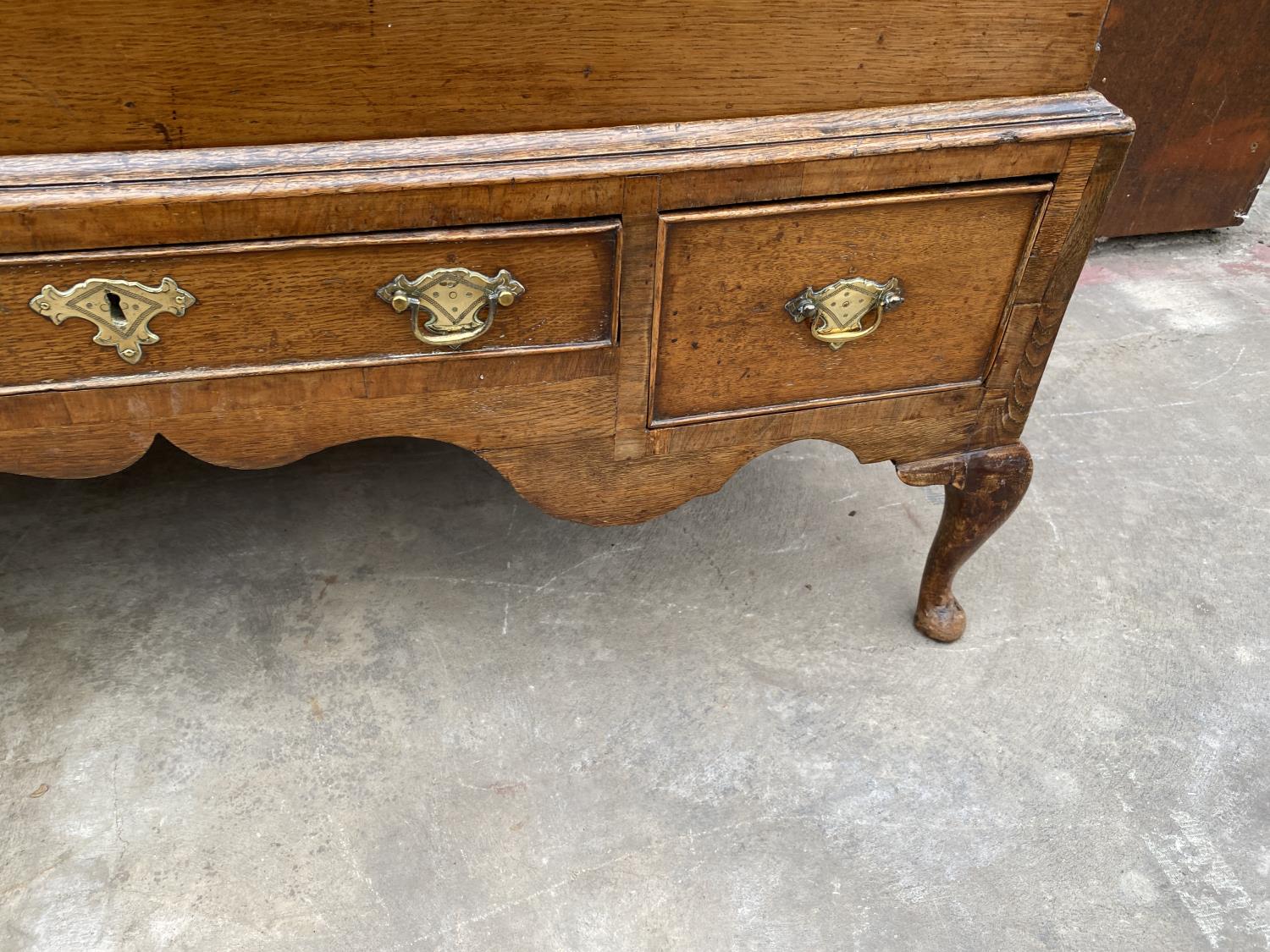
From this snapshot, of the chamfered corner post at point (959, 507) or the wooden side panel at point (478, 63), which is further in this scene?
the chamfered corner post at point (959, 507)

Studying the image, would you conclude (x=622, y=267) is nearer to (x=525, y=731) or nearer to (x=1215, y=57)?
(x=525, y=731)

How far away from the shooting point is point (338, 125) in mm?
896

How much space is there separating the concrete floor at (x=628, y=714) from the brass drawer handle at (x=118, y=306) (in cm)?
66

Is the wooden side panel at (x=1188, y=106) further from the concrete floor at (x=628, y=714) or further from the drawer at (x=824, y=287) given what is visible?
the drawer at (x=824, y=287)

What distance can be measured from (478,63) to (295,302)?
280mm

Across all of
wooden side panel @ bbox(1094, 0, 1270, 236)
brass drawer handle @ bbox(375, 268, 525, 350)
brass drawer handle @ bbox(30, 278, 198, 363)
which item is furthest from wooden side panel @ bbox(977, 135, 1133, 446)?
wooden side panel @ bbox(1094, 0, 1270, 236)

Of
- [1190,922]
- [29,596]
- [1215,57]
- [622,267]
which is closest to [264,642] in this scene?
[29,596]

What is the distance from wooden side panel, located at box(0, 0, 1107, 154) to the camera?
32.1 inches

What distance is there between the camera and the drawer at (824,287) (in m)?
1.03

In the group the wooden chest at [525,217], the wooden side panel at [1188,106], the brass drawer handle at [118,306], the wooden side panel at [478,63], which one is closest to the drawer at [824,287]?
the wooden chest at [525,217]

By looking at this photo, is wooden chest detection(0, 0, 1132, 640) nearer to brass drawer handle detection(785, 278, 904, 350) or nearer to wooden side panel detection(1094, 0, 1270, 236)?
brass drawer handle detection(785, 278, 904, 350)

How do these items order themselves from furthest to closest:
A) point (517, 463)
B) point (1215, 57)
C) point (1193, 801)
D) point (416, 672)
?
point (1215, 57)
point (416, 672)
point (1193, 801)
point (517, 463)

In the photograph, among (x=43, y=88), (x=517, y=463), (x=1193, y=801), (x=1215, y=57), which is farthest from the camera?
(x=1215, y=57)

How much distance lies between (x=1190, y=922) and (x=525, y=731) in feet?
2.87
